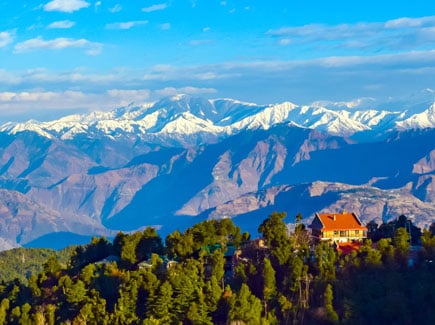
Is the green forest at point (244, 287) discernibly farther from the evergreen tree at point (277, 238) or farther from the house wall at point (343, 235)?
the house wall at point (343, 235)

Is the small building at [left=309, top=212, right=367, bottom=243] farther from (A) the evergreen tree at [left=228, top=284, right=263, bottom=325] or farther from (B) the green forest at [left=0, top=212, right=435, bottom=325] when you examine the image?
(A) the evergreen tree at [left=228, top=284, right=263, bottom=325]

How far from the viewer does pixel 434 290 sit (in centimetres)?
8419

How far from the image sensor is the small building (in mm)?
116500

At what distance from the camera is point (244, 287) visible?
8369 cm

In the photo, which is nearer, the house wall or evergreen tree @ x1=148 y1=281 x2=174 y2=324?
evergreen tree @ x1=148 y1=281 x2=174 y2=324

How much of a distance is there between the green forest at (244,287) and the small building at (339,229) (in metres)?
11.6

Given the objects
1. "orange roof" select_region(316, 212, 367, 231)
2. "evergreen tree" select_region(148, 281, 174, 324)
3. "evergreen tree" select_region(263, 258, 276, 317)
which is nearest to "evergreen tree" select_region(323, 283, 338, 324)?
"evergreen tree" select_region(263, 258, 276, 317)

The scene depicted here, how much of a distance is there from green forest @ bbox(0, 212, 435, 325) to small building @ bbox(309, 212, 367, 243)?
1161 cm

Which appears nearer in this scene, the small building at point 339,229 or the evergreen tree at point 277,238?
the evergreen tree at point 277,238

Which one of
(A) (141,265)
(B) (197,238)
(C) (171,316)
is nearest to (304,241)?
(B) (197,238)

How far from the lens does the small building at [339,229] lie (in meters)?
116

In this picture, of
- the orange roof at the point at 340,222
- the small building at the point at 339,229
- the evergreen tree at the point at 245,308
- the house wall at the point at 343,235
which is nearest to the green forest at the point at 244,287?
the evergreen tree at the point at 245,308

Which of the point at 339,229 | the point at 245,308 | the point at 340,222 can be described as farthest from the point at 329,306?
the point at 340,222

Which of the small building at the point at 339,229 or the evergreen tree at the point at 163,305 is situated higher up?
the small building at the point at 339,229
